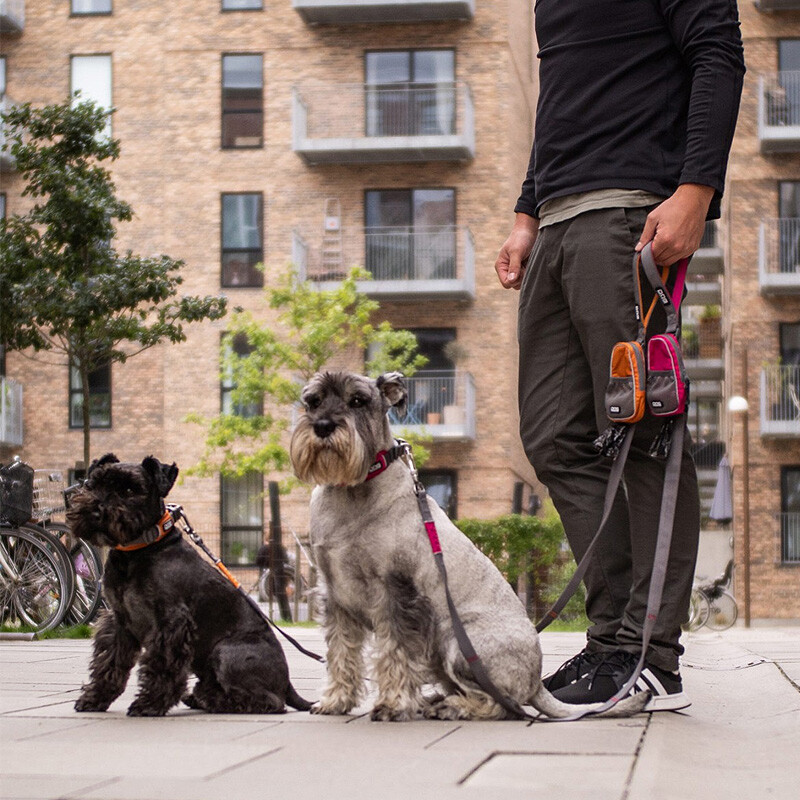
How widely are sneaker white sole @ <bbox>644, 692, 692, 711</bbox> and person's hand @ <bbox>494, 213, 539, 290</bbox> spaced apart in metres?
1.62

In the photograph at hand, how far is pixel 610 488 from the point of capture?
411 cm

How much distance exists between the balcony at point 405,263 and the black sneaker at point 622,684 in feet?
82.9

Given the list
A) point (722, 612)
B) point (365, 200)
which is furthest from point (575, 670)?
point (365, 200)

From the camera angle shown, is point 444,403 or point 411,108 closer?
point 444,403

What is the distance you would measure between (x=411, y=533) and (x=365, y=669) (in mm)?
547

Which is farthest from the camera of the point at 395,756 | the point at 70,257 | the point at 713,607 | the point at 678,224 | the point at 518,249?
the point at 713,607

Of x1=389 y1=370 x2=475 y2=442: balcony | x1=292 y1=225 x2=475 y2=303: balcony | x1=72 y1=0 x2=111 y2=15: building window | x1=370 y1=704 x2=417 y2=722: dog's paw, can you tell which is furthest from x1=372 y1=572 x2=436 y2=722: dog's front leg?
x1=72 y1=0 x2=111 y2=15: building window

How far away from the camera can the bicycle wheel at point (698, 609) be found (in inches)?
842

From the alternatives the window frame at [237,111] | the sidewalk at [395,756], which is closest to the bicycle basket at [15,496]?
the sidewalk at [395,756]

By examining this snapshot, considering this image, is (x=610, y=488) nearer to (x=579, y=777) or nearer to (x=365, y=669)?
(x=365, y=669)

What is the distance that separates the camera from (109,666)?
14.3 ft

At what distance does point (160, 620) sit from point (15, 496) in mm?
5610

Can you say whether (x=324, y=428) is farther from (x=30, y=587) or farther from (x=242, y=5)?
(x=242, y=5)

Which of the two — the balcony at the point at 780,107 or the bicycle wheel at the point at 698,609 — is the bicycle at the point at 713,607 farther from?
the balcony at the point at 780,107
